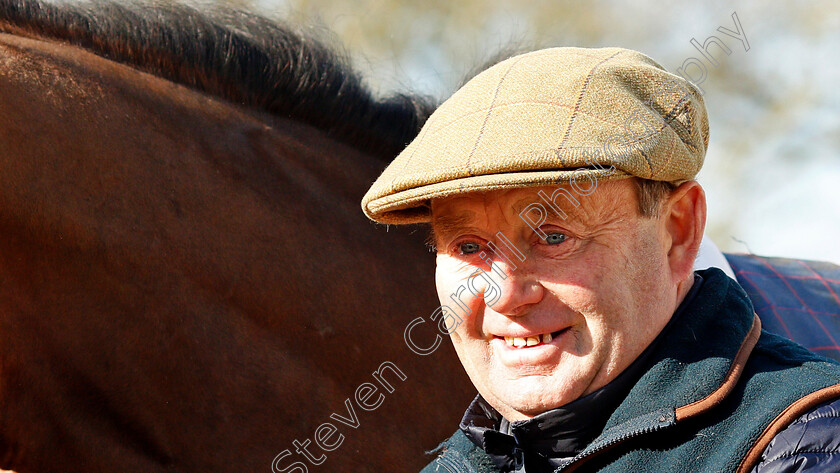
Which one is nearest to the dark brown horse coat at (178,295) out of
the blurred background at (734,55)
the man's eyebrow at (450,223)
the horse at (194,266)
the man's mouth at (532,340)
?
the horse at (194,266)

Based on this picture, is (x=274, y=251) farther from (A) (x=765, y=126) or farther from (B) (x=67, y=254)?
(A) (x=765, y=126)

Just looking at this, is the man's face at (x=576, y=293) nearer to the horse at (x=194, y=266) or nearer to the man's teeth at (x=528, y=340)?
the man's teeth at (x=528, y=340)

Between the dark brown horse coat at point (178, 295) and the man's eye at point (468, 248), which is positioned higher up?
the man's eye at point (468, 248)

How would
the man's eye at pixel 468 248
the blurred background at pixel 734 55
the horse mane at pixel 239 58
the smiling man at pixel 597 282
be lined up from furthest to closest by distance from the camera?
the blurred background at pixel 734 55 → the horse mane at pixel 239 58 → the man's eye at pixel 468 248 → the smiling man at pixel 597 282

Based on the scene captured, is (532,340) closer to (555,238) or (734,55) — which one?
(555,238)

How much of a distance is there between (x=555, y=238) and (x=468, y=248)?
0.17 m

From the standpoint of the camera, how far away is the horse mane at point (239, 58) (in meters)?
2.13

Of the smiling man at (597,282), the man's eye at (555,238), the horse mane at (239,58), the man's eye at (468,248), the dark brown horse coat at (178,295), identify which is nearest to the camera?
the smiling man at (597,282)

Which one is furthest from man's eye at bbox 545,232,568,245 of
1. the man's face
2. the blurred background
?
the blurred background

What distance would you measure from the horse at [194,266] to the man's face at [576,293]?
82cm

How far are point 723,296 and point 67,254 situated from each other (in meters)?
1.42

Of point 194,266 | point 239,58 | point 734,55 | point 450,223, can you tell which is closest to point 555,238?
point 450,223

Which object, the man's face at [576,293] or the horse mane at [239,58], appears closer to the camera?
the man's face at [576,293]

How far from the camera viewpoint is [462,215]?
1.36 m
